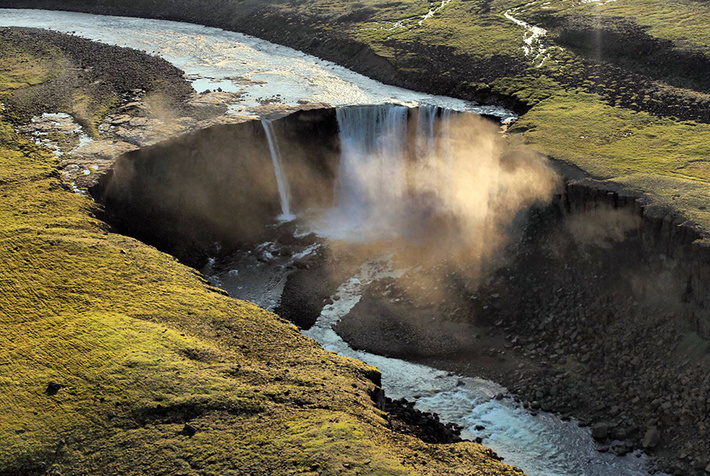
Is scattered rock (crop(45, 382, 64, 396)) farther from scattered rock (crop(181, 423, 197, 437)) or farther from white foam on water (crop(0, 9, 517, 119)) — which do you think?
white foam on water (crop(0, 9, 517, 119))

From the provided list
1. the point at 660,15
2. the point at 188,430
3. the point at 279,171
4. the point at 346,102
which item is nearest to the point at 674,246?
the point at 188,430

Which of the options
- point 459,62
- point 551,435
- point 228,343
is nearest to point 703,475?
point 551,435

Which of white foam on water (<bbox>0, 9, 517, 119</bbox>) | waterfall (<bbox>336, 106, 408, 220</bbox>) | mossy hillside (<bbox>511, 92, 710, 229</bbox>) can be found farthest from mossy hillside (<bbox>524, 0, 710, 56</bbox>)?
waterfall (<bbox>336, 106, 408, 220</bbox>)

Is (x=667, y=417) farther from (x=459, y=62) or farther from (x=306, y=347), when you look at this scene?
(x=459, y=62)

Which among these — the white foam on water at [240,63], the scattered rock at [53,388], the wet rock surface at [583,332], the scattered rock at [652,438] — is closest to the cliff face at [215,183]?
the white foam on water at [240,63]

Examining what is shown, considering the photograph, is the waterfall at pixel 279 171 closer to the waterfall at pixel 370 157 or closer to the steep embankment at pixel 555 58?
the waterfall at pixel 370 157
